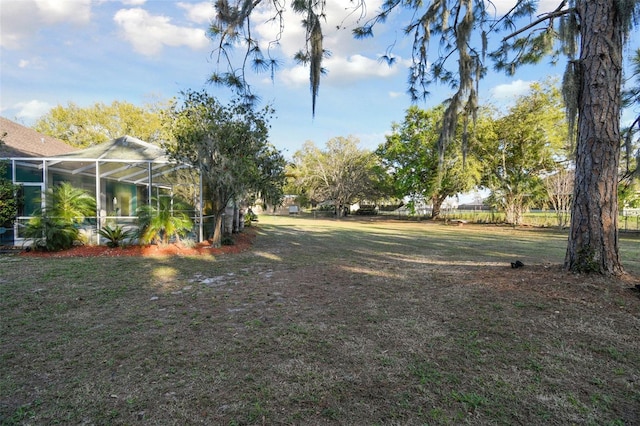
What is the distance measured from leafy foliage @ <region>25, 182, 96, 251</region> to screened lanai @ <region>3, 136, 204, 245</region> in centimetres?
38

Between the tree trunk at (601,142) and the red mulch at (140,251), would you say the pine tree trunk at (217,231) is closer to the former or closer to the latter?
the red mulch at (140,251)

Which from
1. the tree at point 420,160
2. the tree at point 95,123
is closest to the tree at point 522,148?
the tree at point 420,160

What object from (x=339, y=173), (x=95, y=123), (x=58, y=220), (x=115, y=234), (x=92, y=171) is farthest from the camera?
(x=339, y=173)

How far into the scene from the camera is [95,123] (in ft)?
82.2

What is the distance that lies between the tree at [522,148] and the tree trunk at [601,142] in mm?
16595

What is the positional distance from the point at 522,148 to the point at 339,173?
1577 centimetres

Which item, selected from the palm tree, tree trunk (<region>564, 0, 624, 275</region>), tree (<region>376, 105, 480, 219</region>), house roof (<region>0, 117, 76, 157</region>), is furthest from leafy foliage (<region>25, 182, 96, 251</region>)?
tree (<region>376, 105, 480, 219</region>)

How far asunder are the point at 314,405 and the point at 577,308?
3.41 m

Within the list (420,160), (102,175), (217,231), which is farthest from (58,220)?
(420,160)

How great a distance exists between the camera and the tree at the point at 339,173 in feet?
101

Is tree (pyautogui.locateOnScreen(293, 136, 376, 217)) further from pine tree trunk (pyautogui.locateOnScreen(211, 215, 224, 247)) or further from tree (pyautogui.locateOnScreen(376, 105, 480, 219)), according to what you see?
pine tree trunk (pyautogui.locateOnScreen(211, 215, 224, 247))

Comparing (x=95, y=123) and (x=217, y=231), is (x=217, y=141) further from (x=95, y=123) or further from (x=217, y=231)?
(x=95, y=123)

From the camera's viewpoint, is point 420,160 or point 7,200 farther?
point 420,160

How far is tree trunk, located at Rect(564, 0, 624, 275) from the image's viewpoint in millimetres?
4176
